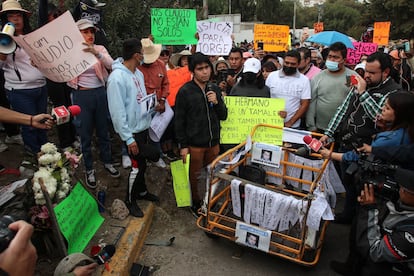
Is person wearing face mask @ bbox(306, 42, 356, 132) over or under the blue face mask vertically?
under

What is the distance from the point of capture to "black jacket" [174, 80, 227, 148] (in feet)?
12.8

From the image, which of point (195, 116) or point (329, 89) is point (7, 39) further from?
point (329, 89)

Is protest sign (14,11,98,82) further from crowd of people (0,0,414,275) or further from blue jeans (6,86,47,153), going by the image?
blue jeans (6,86,47,153)

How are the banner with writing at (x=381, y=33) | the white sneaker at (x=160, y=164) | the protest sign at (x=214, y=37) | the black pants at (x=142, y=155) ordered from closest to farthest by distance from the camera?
the black pants at (x=142, y=155) → the white sneaker at (x=160, y=164) → the protest sign at (x=214, y=37) → the banner with writing at (x=381, y=33)

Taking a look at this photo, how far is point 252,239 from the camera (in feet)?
10.5

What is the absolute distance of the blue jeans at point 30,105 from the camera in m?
3.97

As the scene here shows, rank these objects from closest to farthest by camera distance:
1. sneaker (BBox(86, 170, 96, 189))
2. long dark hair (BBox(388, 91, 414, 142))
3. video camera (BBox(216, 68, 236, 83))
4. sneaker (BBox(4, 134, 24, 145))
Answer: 1. long dark hair (BBox(388, 91, 414, 142))
2. sneaker (BBox(86, 170, 96, 189))
3. sneaker (BBox(4, 134, 24, 145))
4. video camera (BBox(216, 68, 236, 83))

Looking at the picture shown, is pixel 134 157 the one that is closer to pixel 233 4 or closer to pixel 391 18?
pixel 391 18

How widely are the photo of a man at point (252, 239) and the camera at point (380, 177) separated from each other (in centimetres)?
112

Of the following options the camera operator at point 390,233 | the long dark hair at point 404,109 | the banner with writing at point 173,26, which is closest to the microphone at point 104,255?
the camera operator at point 390,233

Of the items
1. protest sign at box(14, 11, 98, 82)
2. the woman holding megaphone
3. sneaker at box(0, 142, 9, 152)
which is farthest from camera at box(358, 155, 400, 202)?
sneaker at box(0, 142, 9, 152)

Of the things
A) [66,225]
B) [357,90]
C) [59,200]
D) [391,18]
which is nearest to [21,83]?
[59,200]

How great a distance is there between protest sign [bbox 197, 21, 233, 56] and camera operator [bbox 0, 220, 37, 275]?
16.9 feet

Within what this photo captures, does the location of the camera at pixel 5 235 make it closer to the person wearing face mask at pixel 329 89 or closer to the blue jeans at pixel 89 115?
the blue jeans at pixel 89 115
